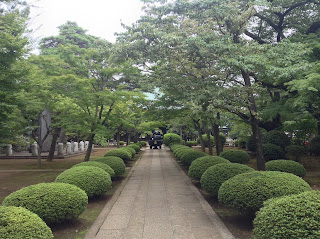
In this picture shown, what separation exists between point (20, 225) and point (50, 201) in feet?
4.67

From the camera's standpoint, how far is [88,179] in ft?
22.7

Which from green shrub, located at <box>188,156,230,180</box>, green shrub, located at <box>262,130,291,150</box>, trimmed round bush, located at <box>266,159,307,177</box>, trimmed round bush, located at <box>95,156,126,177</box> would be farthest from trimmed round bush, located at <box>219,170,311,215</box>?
green shrub, located at <box>262,130,291,150</box>

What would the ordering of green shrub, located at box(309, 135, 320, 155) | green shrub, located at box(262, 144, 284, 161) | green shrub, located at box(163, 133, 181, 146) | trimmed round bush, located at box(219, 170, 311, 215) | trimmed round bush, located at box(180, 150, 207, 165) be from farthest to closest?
green shrub, located at box(163, 133, 181, 146)
green shrub, located at box(309, 135, 320, 155)
green shrub, located at box(262, 144, 284, 161)
trimmed round bush, located at box(180, 150, 207, 165)
trimmed round bush, located at box(219, 170, 311, 215)

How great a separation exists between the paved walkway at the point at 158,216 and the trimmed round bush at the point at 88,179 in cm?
52

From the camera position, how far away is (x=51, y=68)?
12406 millimetres

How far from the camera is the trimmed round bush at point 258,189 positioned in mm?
4785

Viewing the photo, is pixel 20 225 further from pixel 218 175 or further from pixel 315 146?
pixel 315 146

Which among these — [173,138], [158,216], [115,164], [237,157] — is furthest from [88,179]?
[173,138]

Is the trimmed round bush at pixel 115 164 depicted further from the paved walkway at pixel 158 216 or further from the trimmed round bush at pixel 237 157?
the trimmed round bush at pixel 237 157

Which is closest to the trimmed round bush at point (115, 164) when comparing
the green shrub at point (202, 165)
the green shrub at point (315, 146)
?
the green shrub at point (202, 165)

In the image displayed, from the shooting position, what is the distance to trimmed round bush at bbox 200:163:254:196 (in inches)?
263

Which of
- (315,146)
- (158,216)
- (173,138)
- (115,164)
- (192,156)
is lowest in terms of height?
(158,216)

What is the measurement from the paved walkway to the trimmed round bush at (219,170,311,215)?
1.91 ft

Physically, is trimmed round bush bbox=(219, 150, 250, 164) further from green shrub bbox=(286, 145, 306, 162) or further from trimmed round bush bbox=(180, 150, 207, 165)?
green shrub bbox=(286, 145, 306, 162)
